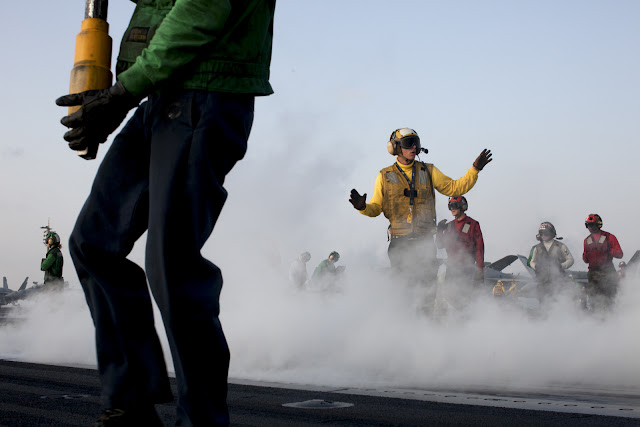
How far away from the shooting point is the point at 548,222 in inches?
419

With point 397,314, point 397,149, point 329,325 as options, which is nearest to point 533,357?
point 397,314

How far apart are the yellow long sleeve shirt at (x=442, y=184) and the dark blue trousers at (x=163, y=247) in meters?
4.40

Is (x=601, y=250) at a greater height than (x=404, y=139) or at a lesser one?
lesser

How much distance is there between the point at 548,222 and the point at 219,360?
31.1 feet

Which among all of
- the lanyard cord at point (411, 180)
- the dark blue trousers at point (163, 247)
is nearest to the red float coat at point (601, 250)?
the lanyard cord at point (411, 180)

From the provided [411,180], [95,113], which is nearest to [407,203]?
[411,180]

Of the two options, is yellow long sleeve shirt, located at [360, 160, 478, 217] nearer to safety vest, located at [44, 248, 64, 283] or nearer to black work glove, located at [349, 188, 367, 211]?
black work glove, located at [349, 188, 367, 211]

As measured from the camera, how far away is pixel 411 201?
249 inches

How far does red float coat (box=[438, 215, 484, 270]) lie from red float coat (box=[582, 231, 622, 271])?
211cm

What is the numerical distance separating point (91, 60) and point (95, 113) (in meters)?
0.25

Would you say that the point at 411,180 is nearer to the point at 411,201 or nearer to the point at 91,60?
the point at 411,201

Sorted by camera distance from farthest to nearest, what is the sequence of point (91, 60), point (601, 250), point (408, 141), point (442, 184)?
point (601, 250)
point (442, 184)
point (408, 141)
point (91, 60)

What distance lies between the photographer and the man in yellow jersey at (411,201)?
6250 millimetres

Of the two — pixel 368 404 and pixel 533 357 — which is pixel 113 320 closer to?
pixel 368 404
